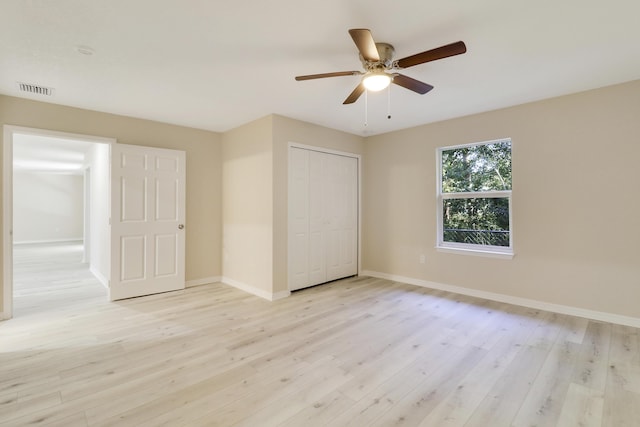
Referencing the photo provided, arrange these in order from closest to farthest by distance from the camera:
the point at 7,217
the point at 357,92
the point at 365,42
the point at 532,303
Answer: the point at 365,42, the point at 357,92, the point at 7,217, the point at 532,303

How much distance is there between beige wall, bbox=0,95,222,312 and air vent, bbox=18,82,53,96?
0.42 metres

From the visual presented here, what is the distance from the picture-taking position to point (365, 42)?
1935 millimetres

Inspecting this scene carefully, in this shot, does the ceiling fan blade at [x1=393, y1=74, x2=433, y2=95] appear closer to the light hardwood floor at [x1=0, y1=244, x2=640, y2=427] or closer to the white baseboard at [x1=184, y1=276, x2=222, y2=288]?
the light hardwood floor at [x1=0, y1=244, x2=640, y2=427]

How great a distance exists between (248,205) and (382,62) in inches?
→ 110

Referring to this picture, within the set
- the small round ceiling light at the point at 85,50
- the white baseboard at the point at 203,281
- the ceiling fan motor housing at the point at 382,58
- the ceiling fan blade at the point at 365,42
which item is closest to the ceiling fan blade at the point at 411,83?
the ceiling fan motor housing at the point at 382,58

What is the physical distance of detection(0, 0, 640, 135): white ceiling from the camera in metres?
1.95

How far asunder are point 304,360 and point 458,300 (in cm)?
247

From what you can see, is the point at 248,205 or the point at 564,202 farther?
the point at 248,205

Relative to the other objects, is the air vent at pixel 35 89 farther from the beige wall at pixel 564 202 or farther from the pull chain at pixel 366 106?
the beige wall at pixel 564 202

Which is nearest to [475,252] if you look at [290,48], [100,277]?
[290,48]

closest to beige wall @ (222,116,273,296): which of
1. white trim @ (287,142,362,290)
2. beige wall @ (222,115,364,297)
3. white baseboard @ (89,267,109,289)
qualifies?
beige wall @ (222,115,364,297)

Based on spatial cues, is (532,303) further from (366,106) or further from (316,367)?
(366,106)

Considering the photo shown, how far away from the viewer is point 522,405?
1862 mm

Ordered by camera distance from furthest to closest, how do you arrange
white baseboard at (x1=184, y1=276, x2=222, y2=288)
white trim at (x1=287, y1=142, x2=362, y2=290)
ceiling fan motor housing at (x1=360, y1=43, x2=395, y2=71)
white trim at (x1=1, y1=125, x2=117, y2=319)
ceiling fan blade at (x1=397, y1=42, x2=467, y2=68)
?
white baseboard at (x1=184, y1=276, x2=222, y2=288) → white trim at (x1=287, y1=142, x2=362, y2=290) → white trim at (x1=1, y1=125, x2=117, y2=319) → ceiling fan motor housing at (x1=360, y1=43, x2=395, y2=71) → ceiling fan blade at (x1=397, y1=42, x2=467, y2=68)
